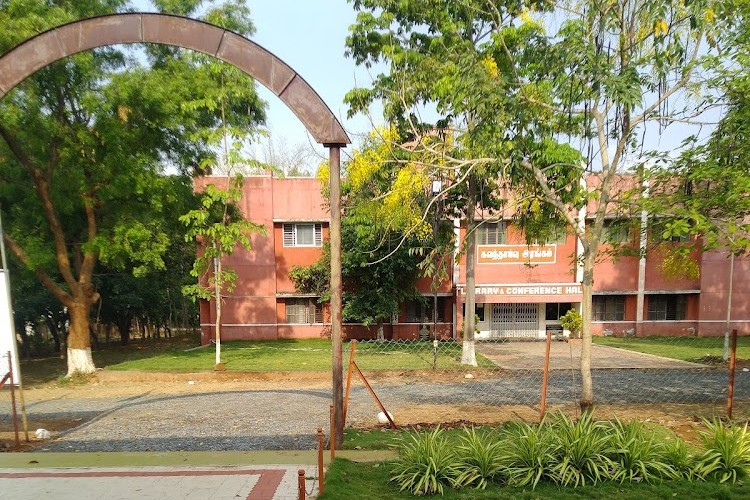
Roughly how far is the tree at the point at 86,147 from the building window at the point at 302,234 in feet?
26.3

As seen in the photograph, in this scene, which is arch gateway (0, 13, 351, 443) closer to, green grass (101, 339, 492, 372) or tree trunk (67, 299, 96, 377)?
tree trunk (67, 299, 96, 377)

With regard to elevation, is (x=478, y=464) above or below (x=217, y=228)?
below

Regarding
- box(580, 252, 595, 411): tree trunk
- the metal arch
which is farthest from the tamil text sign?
the metal arch

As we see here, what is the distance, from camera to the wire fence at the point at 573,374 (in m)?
9.03

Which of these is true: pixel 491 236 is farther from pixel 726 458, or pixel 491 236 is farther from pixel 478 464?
pixel 478 464

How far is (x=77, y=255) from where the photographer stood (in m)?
13.1

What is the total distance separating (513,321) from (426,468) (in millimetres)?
18104

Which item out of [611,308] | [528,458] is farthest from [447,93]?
[611,308]

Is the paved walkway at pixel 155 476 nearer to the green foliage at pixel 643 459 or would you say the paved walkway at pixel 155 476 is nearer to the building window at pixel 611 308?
the green foliage at pixel 643 459

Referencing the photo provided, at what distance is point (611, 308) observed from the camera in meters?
21.2

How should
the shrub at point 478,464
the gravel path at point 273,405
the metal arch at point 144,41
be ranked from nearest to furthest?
the shrub at point 478,464, the metal arch at point 144,41, the gravel path at point 273,405

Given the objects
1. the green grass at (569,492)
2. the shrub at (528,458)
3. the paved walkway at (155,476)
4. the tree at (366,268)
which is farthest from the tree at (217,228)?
the shrub at (528,458)

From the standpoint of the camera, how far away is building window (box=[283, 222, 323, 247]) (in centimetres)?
2070

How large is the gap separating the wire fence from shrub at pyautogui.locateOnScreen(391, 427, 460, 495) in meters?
4.40
